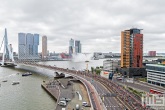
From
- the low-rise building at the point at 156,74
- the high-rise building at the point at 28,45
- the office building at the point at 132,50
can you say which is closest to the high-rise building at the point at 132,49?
the office building at the point at 132,50

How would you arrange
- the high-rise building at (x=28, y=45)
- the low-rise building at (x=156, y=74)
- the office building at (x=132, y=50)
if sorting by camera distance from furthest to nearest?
1. the high-rise building at (x=28, y=45)
2. the office building at (x=132, y=50)
3. the low-rise building at (x=156, y=74)

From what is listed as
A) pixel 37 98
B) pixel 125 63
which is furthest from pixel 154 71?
pixel 37 98

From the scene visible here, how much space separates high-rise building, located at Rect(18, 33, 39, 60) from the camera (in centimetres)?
16888

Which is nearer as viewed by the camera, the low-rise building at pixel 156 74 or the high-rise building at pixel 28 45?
the low-rise building at pixel 156 74

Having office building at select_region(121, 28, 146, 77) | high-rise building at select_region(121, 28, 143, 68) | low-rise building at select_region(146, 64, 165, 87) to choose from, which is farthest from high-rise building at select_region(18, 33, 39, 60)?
low-rise building at select_region(146, 64, 165, 87)

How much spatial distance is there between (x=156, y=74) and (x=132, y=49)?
55.0ft

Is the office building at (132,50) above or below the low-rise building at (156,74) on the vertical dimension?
above

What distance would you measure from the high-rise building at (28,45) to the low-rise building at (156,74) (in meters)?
141

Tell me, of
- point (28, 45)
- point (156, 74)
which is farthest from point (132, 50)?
point (28, 45)

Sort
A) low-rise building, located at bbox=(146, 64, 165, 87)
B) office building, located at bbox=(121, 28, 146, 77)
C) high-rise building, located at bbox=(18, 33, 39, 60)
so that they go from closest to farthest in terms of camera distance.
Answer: low-rise building, located at bbox=(146, 64, 165, 87), office building, located at bbox=(121, 28, 146, 77), high-rise building, located at bbox=(18, 33, 39, 60)

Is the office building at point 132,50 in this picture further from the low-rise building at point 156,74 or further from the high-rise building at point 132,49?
the low-rise building at point 156,74

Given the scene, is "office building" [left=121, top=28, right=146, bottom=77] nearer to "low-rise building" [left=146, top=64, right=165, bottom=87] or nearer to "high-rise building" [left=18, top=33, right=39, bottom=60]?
"low-rise building" [left=146, top=64, right=165, bottom=87]

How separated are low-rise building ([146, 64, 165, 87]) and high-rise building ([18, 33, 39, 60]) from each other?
141 metres

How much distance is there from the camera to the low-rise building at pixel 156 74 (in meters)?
39.0
